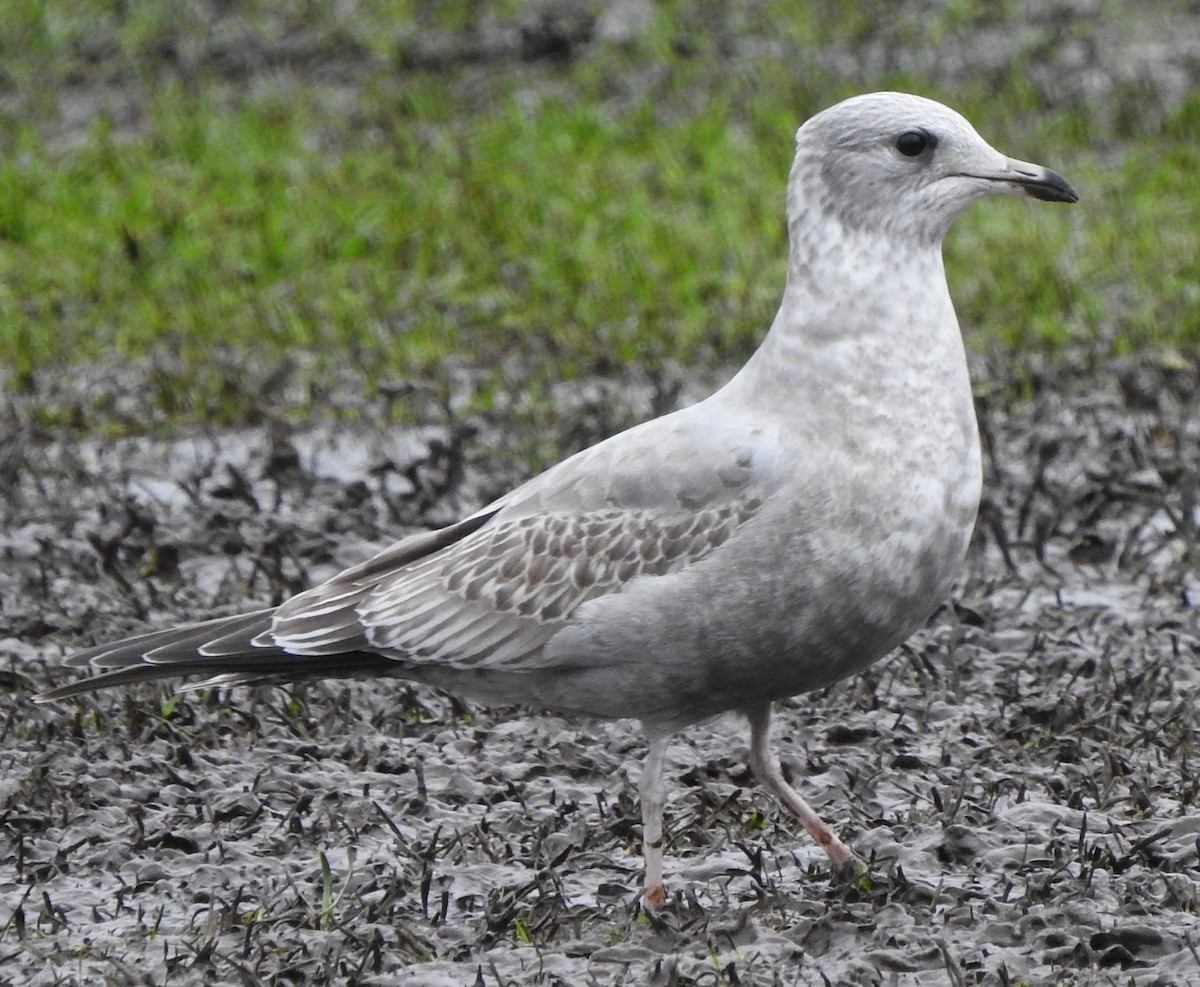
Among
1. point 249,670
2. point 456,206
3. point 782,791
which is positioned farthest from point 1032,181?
point 456,206

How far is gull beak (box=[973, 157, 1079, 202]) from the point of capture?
16.0 ft

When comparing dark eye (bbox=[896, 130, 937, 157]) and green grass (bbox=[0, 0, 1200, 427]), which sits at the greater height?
dark eye (bbox=[896, 130, 937, 157])

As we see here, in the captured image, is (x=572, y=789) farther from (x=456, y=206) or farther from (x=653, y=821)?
(x=456, y=206)

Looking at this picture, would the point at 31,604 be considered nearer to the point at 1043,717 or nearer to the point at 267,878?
the point at 267,878

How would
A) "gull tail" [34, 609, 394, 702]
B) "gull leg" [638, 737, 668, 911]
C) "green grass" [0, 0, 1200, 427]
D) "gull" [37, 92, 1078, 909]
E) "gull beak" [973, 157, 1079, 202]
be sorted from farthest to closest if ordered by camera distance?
1. "green grass" [0, 0, 1200, 427]
2. "gull tail" [34, 609, 394, 702]
3. "gull beak" [973, 157, 1079, 202]
4. "gull leg" [638, 737, 668, 911]
5. "gull" [37, 92, 1078, 909]

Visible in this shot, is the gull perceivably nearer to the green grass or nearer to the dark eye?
the dark eye

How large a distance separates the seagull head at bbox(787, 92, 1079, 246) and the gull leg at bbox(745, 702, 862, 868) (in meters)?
1.10

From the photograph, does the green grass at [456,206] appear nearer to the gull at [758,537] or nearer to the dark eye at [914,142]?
the gull at [758,537]

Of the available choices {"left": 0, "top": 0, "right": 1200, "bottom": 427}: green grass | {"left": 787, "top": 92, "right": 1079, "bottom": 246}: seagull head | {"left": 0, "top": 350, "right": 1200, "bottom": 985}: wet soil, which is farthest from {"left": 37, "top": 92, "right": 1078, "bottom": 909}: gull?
{"left": 0, "top": 0, "right": 1200, "bottom": 427}: green grass

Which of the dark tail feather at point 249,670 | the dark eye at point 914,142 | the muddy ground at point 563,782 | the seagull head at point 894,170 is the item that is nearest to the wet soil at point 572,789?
the muddy ground at point 563,782

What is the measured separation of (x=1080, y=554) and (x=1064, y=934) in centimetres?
269

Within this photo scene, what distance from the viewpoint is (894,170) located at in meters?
4.82

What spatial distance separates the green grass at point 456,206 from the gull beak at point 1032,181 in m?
3.74

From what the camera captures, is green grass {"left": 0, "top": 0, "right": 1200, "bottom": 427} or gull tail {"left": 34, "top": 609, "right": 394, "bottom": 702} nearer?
gull tail {"left": 34, "top": 609, "right": 394, "bottom": 702}
